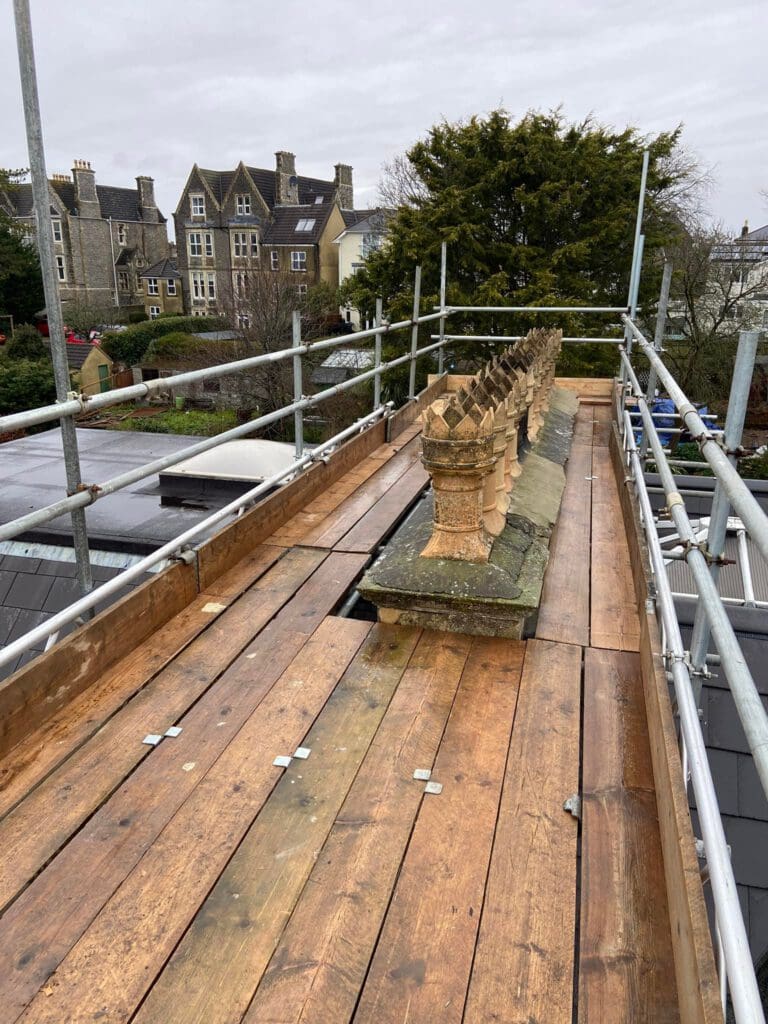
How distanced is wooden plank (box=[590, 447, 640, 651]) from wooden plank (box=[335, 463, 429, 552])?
109 centimetres

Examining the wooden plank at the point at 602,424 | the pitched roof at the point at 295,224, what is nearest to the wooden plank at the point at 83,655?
the wooden plank at the point at 602,424

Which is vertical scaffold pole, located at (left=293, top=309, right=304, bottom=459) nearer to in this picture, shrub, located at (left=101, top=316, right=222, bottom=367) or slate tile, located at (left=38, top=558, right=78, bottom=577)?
slate tile, located at (left=38, top=558, right=78, bottom=577)

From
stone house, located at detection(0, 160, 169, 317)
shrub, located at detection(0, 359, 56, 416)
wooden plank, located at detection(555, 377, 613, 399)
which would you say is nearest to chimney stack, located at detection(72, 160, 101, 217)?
stone house, located at detection(0, 160, 169, 317)

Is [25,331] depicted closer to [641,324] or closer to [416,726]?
[641,324]

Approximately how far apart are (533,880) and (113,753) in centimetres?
121

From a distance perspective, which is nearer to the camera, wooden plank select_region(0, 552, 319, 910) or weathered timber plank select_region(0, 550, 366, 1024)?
weathered timber plank select_region(0, 550, 366, 1024)

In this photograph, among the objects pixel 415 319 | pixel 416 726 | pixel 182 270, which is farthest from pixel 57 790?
pixel 182 270

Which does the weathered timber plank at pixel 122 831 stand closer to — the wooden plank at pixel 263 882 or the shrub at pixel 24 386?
the wooden plank at pixel 263 882

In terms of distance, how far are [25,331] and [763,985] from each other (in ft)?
103

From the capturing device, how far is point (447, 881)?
1670 mm

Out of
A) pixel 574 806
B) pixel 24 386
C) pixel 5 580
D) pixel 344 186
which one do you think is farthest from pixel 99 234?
pixel 574 806

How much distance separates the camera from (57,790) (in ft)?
6.31

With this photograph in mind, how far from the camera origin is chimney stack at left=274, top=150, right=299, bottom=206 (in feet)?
140

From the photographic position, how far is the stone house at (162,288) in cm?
4719
